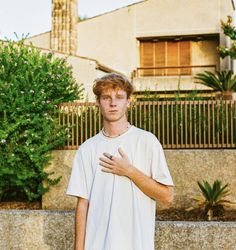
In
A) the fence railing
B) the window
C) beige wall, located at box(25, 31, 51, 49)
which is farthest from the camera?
the window

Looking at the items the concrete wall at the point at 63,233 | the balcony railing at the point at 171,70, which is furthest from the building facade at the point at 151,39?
the concrete wall at the point at 63,233

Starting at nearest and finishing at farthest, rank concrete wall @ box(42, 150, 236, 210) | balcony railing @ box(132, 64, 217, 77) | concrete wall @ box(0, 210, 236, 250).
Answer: concrete wall @ box(0, 210, 236, 250) → concrete wall @ box(42, 150, 236, 210) → balcony railing @ box(132, 64, 217, 77)

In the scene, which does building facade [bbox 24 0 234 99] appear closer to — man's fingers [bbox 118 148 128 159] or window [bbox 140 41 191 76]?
window [bbox 140 41 191 76]

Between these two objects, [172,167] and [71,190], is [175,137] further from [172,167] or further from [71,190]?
[71,190]

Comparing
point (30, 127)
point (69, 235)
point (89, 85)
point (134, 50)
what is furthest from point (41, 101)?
point (134, 50)

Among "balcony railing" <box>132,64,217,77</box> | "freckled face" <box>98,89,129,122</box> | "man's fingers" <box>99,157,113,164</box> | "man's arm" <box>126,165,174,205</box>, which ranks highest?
"balcony railing" <box>132,64,217,77</box>

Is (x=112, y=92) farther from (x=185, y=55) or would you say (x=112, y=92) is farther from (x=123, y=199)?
(x=185, y=55)

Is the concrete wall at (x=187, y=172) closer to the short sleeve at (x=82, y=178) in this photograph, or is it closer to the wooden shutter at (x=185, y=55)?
the short sleeve at (x=82, y=178)

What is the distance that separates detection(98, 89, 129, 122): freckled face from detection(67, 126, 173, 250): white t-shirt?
0.12 m

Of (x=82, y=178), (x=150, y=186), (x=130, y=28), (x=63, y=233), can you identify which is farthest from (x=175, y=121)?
(x=130, y=28)

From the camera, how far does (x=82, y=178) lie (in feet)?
9.58

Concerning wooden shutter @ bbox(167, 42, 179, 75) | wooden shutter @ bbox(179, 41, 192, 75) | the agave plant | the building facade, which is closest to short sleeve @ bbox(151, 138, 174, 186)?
the agave plant

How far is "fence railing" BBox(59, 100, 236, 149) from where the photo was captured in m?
9.14

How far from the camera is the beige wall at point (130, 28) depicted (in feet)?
86.6
